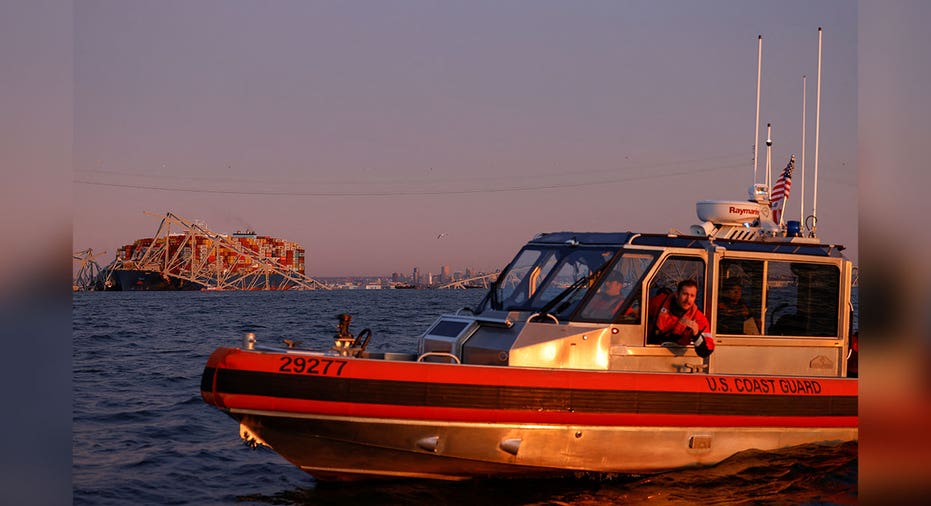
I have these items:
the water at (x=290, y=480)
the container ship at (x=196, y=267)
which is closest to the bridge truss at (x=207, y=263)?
the container ship at (x=196, y=267)

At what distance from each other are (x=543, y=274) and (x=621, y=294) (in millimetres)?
929

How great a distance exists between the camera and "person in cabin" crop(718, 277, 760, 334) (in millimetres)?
9000

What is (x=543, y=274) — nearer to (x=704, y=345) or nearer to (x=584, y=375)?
(x=584, y=375)

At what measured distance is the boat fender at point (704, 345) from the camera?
8.40 m

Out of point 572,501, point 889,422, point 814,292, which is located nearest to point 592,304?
point 572,501

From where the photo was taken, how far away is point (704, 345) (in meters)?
8.40

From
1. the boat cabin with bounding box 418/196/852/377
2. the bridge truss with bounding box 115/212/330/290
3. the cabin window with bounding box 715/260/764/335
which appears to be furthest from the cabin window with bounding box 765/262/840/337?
the bridge truss with bounding box 115/212/330/290

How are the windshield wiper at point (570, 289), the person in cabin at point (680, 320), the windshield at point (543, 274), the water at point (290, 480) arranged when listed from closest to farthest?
1. the water at point (290, 480)
2. the person in cabin at point (680, 320)
3. the windshield wiper at point (570, 289)
4. the windshield at point (543, 274)

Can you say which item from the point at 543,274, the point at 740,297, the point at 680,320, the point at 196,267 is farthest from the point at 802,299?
the point at 196,267

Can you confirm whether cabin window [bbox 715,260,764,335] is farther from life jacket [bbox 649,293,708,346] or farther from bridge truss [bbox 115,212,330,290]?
bridge truss [bbox 115,212,330,290]

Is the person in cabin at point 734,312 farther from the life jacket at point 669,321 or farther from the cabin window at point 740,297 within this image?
the life jacket at point 669,321

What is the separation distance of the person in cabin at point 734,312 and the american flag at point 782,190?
233 cm

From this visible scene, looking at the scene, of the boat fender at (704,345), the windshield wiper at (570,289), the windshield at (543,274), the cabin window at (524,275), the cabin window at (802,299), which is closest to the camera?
the boat fender at (704,345)

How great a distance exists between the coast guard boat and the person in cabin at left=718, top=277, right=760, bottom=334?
22mm
